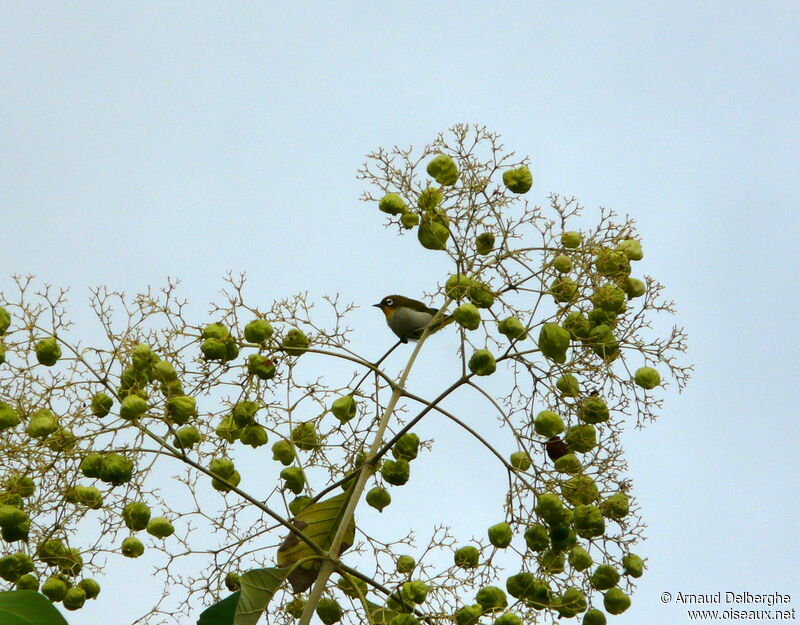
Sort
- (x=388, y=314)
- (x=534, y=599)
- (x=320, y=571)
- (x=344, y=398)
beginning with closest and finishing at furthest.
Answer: (x=320, y=571), (x=534, y=599), (x=344, y=398), (x=388, y=314)

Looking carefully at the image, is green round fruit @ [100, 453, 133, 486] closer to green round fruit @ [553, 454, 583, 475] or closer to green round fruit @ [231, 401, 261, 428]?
green round fruit @ [231, 401, 261, 428]

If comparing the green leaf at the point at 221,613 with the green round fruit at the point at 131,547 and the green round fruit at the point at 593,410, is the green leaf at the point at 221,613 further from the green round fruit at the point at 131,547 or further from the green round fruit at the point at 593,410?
the green round fruit at the point at 593,410

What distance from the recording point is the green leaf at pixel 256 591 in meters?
3.68

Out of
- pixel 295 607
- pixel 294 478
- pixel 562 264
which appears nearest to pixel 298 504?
pixel 294 478

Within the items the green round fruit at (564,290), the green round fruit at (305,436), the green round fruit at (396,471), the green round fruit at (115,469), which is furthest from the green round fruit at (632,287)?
the green round fruit at (115,469)

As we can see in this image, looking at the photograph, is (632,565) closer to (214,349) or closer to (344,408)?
(344,408)

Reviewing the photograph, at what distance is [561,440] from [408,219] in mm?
1061

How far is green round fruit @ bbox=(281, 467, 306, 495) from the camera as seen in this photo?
3.95 m

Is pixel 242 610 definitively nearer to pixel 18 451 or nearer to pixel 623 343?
pixel 18 451

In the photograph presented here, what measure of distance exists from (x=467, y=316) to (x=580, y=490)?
2.48 feet

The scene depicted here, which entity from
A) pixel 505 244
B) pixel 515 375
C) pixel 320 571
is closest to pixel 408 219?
pixel 505 244

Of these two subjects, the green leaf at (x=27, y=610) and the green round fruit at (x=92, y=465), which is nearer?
the green leaf at (x=27, y=610)

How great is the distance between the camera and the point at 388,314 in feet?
15.4

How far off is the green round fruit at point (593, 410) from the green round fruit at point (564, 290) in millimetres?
387
